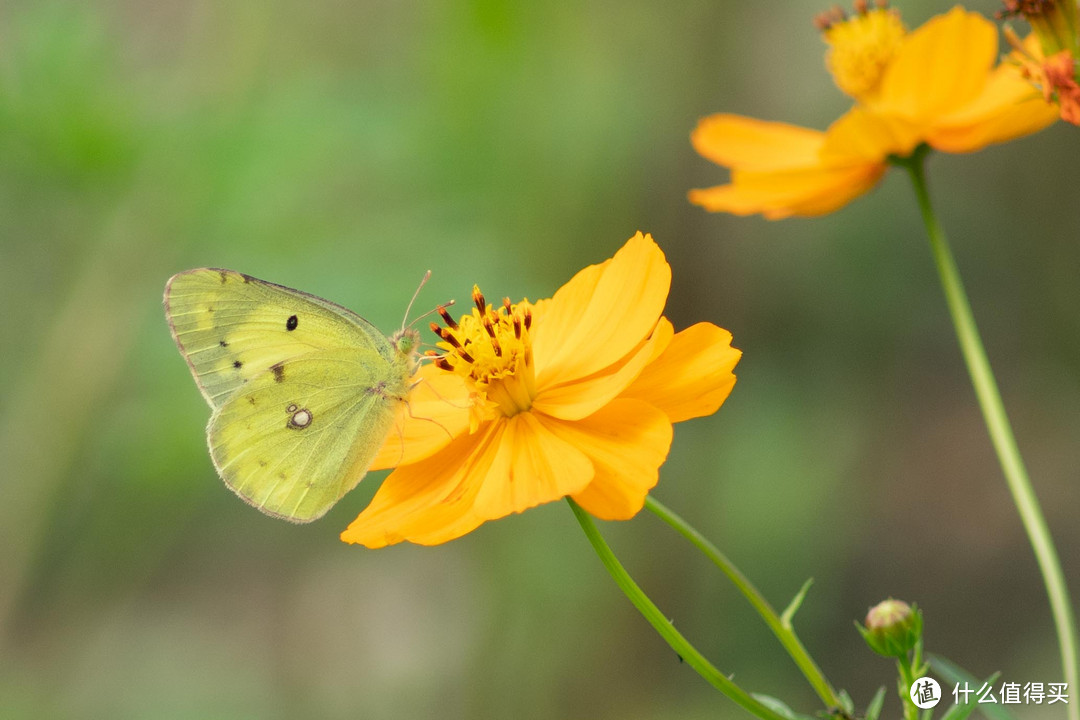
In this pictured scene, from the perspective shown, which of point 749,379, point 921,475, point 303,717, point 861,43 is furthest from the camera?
point 921,475

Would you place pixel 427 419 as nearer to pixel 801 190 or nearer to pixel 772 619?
pixel 772 619

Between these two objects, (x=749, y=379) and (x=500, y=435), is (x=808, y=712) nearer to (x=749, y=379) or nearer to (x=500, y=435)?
(x=749, y=379)

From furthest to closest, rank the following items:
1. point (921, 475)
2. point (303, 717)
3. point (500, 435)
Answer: point (921, 475), point (303, 717), point (500, 435)

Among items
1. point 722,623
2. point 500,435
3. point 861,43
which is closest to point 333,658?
point 722,623

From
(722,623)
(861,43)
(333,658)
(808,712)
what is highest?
(861,43)

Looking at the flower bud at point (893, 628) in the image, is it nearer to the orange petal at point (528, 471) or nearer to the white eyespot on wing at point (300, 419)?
the orange petal at point (528, 471)

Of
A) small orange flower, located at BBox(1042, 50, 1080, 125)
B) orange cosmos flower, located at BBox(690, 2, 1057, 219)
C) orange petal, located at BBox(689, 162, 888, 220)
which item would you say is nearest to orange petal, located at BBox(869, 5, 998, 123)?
orange cosmos flower, located at BBox(690, 2, 1057, 219)

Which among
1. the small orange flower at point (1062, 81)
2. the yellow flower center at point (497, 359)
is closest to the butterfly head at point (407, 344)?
the yellow flower center at point (497, 359)
